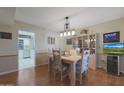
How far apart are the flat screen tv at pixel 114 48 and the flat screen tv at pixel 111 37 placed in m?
0.20

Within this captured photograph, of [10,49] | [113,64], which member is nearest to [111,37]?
[113,64]

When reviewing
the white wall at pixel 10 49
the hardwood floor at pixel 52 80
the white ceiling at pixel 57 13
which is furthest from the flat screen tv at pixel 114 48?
the white wall at pixel 10 49

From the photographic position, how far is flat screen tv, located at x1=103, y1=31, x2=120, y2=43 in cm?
438

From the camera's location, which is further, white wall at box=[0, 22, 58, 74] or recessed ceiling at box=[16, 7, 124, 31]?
white wall at box=[0, 22, 58, 74]

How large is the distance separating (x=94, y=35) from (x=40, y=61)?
3.30 meters

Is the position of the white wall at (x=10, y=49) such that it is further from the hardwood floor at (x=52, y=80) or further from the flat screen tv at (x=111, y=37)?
the flat screen tv at (x=111, y=37)

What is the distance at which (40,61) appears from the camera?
6.09 meters

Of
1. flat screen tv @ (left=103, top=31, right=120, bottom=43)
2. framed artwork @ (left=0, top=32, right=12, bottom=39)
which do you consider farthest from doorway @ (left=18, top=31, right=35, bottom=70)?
flat screen tv @ (left=103, top=31, right=120, bottom=43)

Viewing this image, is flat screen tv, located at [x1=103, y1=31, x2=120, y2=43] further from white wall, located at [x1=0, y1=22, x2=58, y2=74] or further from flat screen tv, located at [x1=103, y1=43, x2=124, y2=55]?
white wall, located at [x1=0, y1=22, x2=58, y2=74]

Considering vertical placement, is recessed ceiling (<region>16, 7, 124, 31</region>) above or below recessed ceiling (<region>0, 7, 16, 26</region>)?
above

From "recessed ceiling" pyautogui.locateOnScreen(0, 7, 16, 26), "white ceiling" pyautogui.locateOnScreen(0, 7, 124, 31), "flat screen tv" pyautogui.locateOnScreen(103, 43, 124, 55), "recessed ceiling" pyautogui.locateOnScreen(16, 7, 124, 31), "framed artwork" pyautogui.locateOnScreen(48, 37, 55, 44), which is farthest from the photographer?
"framed artwork" pyautogui.locateOnScreen(48, 37, 55, 44)

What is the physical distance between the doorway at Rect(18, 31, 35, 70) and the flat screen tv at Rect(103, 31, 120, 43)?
3.66 meters
